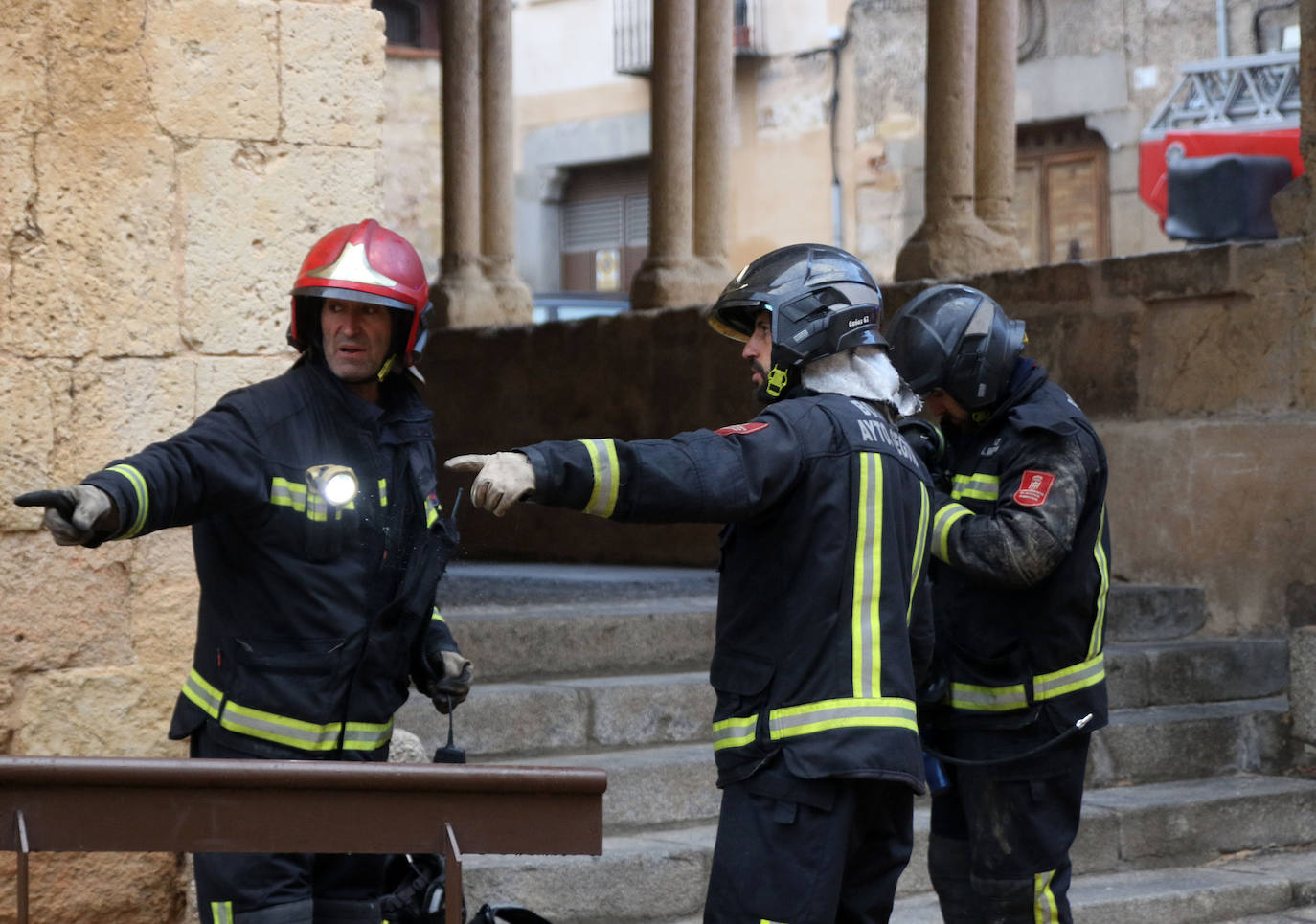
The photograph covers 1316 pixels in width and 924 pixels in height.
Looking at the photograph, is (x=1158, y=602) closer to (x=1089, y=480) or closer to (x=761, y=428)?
(x=1089, y=480)

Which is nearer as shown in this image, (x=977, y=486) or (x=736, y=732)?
(x=736, y=732)

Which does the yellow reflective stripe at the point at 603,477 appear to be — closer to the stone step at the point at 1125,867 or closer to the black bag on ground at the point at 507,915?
the black bag on ground at the point at 507,915

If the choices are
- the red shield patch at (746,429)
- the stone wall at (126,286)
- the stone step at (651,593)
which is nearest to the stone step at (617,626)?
the stone step at (651,593)

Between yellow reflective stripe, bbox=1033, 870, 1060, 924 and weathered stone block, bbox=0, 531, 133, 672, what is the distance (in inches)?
84.2

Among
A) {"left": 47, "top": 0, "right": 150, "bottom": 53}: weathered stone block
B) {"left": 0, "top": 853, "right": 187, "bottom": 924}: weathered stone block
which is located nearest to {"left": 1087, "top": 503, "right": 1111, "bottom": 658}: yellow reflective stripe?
{"left": 0, "top": 853, "right": 187, "bottom": 924}: weathered stone block

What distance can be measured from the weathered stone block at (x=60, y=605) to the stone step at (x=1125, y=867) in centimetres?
108

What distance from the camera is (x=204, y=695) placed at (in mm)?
3322

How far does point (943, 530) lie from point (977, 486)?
8.3 inches

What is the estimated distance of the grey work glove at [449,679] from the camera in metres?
3.56

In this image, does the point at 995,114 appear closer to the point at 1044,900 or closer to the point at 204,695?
the point at 1044,900

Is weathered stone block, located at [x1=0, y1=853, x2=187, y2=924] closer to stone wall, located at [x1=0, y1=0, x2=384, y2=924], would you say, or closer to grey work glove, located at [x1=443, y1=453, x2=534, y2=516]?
stone wall, located at [x1=0, y1=0, x2=384, y2=924]

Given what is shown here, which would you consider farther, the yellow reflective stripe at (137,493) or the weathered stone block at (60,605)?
the weathered stone block at (60,605)

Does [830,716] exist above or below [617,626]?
above

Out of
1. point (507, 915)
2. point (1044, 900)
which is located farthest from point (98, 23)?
point (1044, 900)
